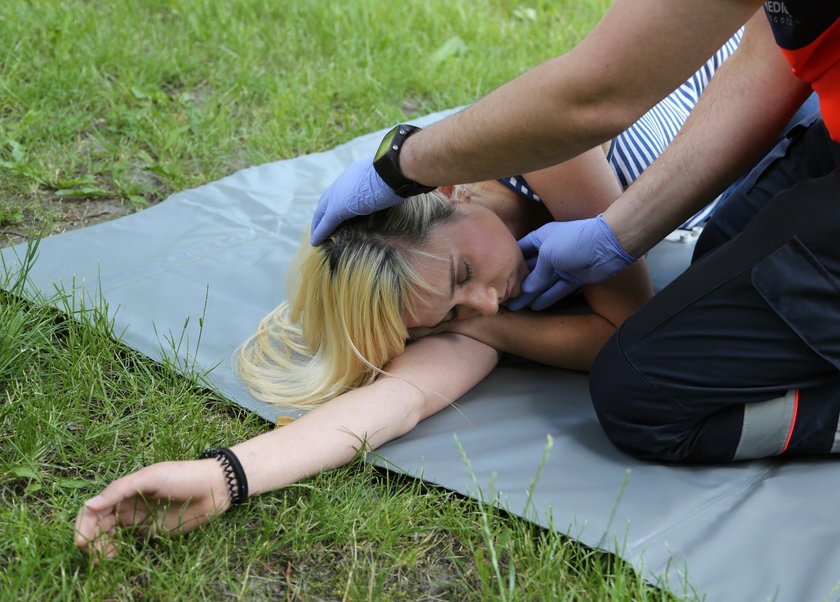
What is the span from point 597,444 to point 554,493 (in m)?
0.24

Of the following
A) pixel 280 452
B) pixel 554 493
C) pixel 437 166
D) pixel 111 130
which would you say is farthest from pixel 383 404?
pixel 111 130

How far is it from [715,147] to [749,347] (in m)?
0.52

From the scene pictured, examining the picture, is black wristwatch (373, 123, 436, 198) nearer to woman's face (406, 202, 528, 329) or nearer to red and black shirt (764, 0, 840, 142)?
woman's face (406, 202, 528, 329)

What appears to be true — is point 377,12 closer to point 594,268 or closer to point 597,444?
point 594,268

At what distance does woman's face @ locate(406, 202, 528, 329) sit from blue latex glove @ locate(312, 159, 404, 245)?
199mm

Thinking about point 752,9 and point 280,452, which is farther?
point 280,452

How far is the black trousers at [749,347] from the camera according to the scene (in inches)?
71.6

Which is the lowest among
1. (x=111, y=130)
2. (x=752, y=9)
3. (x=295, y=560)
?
(x=295, y=560)

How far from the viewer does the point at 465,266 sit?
2184mm

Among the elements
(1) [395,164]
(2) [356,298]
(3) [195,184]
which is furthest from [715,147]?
(3) [195,184]

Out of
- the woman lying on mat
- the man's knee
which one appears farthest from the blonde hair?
the man's knee

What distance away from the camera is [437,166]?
1789 mm

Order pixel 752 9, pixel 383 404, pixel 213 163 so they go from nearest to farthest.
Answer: pixel 752 9 < pixel 383 404 < pixel 213 163

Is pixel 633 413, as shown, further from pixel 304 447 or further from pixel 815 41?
pixel 815 41
